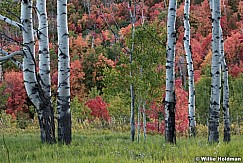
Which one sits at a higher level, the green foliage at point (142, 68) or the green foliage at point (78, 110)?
the green foliage at point (142, 68)

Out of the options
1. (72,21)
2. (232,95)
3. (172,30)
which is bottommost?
(232,95)

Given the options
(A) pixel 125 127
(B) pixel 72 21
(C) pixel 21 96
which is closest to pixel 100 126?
(A) pixel 125 127

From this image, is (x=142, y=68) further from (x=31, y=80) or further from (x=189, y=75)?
(x=31, y=80)

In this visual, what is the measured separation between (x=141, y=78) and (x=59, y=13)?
17.2 ft

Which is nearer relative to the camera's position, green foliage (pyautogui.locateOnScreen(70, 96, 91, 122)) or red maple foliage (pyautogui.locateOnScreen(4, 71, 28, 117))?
green foliage (pyautogui.locateOnScreen(70, 96, 91, 122))

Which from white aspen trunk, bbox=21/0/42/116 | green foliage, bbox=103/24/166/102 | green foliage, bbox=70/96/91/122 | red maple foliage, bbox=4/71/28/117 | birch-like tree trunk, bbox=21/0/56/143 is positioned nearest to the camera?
birch-like tree trunk, bbox=21/0/56/143

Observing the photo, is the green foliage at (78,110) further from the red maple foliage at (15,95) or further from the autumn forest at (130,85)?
the red maple foliage at (15,95)

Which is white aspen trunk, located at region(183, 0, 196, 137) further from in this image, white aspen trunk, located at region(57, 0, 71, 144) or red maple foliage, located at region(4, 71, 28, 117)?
red maple foliage, located at region(4, 71, 28, 117)

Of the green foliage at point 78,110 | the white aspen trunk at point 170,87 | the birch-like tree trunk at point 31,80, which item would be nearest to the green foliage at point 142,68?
the white aspen trunk at point 170,87

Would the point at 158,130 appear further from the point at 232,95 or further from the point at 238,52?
the point at 238,52

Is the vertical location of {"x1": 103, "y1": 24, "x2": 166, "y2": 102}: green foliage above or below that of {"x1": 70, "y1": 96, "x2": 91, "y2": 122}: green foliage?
above

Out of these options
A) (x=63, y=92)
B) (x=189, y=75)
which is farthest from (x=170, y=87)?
(x=189, y=75)

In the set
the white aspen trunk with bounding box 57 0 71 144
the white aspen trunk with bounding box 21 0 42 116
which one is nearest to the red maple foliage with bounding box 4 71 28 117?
the white aspen trunk with bounding box 57 0 71 144

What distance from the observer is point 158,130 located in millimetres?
21641
